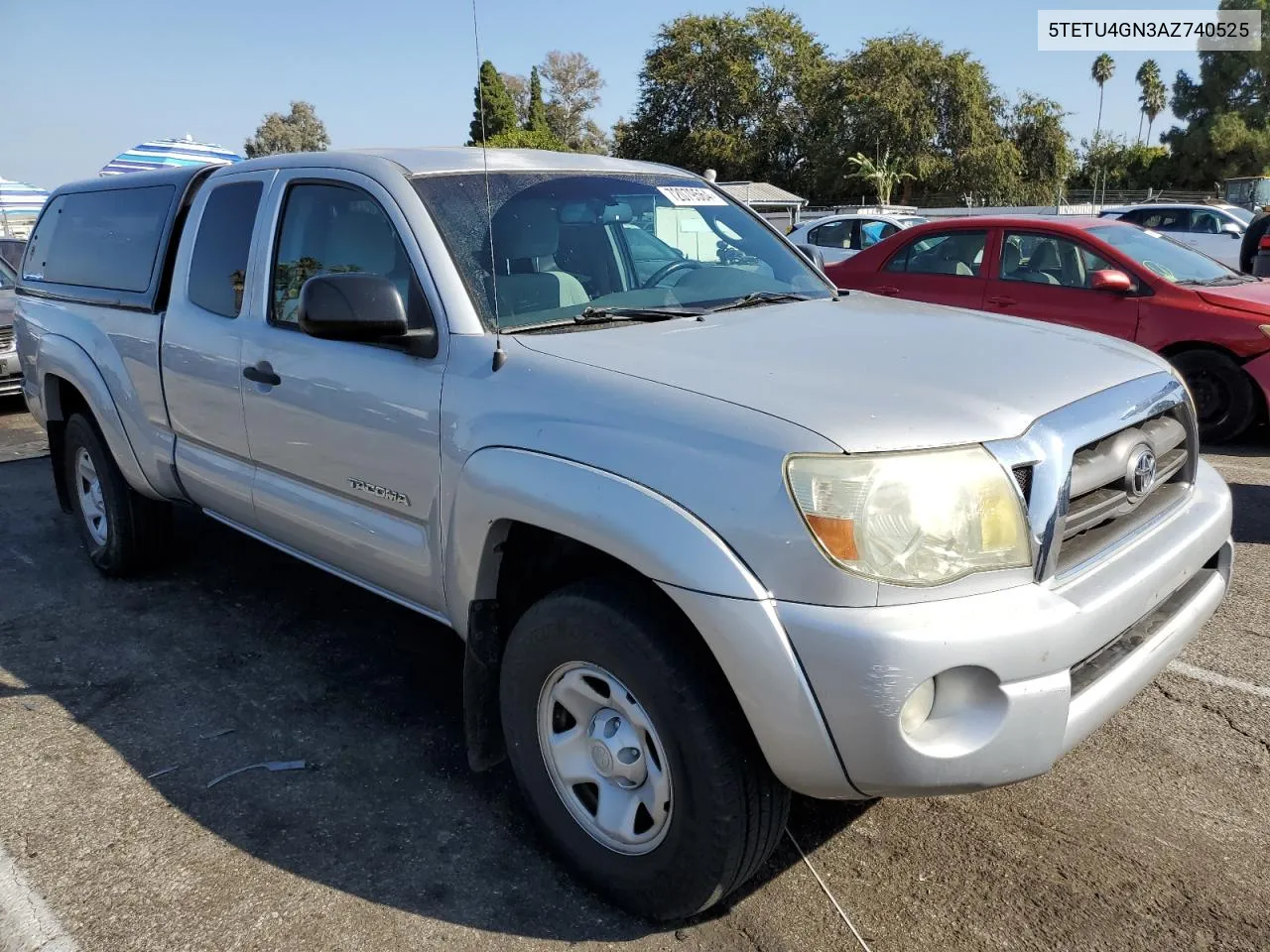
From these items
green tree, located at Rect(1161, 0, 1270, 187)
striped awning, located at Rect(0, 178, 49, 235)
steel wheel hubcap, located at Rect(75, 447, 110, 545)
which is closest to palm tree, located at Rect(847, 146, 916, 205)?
green tree, located at Rect(1161, 0, 1270, 187)

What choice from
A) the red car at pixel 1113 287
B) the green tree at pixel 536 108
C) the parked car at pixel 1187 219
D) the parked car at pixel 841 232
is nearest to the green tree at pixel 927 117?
the green tree at pixel 536 108

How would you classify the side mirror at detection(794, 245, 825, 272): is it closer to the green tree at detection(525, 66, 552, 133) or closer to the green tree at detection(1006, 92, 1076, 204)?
the green tree at detection(1006, 92, 1076, 204)

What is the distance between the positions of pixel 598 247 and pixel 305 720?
1925mm

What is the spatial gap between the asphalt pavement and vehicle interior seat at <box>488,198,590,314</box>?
4.89 feet

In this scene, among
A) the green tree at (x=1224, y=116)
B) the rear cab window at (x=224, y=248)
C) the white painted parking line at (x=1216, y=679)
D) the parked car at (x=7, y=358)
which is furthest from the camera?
the green tree at (x=1224, y=116)

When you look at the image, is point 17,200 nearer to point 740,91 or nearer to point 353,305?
point 353,305

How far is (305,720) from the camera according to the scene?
3.51m

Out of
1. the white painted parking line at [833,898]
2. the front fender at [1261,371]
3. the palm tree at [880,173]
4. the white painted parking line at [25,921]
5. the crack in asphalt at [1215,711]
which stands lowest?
the white painted parking line at [25,921]

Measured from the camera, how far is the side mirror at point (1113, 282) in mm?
7270

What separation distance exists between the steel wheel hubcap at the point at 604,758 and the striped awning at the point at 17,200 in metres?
23.2

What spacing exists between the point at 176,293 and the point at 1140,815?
386 centimetres

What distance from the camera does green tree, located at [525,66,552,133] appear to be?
6944 centimetres

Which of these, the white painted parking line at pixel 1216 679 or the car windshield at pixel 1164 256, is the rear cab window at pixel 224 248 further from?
the car windshield at pixel 1164 256

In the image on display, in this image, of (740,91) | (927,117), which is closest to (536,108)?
(740,91)
